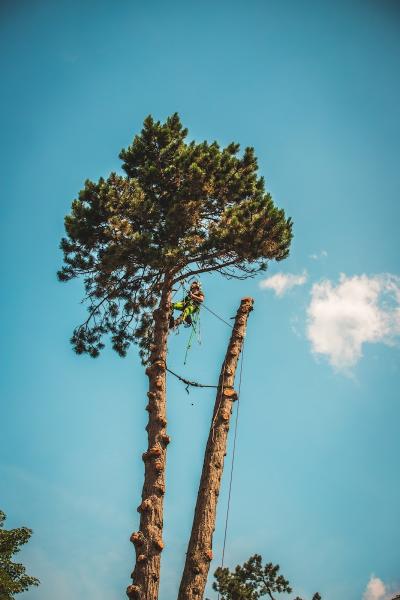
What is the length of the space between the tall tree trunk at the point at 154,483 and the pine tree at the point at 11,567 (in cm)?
1384

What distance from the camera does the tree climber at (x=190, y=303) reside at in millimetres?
8234

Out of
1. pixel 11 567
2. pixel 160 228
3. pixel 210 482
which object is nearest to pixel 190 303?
pixel 160 228

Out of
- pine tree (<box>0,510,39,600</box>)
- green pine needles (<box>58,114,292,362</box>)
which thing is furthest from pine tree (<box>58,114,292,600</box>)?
pine tree (<box>0,510,39,600</box>)

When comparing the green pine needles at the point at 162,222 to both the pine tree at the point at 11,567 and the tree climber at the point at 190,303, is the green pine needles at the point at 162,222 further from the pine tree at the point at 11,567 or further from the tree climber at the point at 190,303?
the pine tree at the point at 11,567

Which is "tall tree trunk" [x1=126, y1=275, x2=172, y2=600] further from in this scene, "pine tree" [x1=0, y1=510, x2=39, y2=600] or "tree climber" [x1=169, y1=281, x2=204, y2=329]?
"pine tree" [x1=0, y1=510, x2=39, y2=600]

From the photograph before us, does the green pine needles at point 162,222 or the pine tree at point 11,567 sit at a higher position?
the green pine needles at point 162,222

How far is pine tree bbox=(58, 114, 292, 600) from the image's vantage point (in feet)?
23.9

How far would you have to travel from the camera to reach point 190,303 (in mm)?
8336

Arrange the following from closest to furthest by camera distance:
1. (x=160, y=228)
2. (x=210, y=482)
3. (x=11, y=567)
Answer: (x=210, y=482) < (x=160, y=228) < (x=11, y=567)

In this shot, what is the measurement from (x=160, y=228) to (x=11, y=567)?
15805 millimetres

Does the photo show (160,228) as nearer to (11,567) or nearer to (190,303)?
(190,303)

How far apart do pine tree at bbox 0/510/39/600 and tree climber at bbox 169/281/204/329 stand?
45.4 ft

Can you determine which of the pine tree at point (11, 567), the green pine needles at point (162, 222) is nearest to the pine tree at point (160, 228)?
the green pine needles at point (162, 222)

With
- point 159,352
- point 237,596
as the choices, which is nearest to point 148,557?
point 159,352
